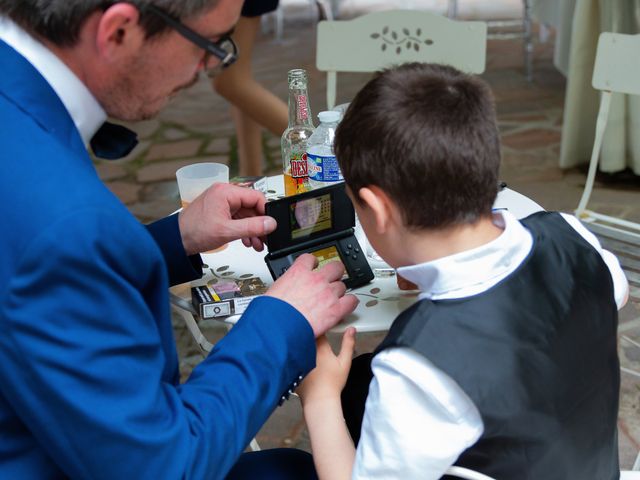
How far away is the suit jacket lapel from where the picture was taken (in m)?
0.86

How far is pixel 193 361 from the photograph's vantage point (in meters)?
2.44

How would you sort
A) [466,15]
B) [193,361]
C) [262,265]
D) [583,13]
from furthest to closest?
[466,15], [583,13], [193,361], [262,265]

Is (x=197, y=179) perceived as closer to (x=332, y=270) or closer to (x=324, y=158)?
(x=324, y=158)

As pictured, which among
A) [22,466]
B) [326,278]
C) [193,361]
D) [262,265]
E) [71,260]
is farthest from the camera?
[193,361]

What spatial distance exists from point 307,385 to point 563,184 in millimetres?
2674

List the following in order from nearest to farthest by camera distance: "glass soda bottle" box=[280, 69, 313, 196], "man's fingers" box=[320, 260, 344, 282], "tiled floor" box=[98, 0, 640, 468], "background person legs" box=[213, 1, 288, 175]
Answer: "man's fingers" box=[320, 260, 344, 282], "glass soda bottle" box=[280, 69, 313, 196], "tiled floor" box=[98, 0, 640, 468], "background person legs" box=[213, 1, 288, 175]

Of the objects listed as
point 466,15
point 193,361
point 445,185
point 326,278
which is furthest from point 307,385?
point 466,15

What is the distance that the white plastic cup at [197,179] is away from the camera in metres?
1.55

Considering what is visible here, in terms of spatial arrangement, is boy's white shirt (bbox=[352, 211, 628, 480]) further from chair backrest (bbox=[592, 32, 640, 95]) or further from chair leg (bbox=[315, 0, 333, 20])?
chair leg (bbox=[315, 0, 333, 20])

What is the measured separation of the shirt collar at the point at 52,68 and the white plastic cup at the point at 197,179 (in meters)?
0.62

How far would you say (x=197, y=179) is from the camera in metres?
1.55

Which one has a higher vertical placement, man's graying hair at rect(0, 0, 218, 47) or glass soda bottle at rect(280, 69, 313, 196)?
man's graying hair at rect(0, 0, 218, 47)

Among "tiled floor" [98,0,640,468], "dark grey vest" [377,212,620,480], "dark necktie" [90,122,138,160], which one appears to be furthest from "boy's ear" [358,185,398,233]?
"tiled floor" [98,0,640,468]

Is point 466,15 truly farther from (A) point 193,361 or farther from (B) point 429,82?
(B) point 429,82
